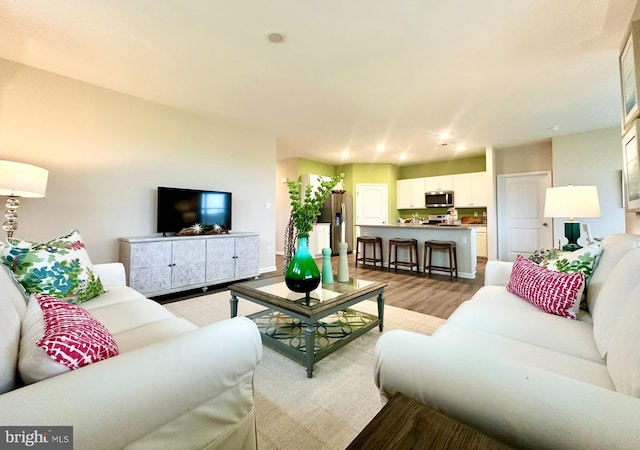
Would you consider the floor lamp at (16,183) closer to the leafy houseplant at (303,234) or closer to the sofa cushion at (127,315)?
the sofa cushion at (127,315)

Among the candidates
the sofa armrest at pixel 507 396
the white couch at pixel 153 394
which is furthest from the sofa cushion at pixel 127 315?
the sofa armrest at pixel 507 396

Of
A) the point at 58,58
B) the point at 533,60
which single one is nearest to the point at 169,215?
the point at 58,58

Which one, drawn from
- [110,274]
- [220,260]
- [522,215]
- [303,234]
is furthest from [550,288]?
[522,215]

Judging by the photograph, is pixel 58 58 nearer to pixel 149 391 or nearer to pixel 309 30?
pixel 309 30

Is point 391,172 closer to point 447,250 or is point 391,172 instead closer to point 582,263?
point 447,250

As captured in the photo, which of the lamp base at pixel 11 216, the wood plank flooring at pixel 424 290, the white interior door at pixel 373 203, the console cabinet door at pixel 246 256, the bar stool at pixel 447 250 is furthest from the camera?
the white interior door at pixel 373 203

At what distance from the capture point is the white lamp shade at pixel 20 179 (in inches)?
88.6

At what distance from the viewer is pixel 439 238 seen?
4.88 meters

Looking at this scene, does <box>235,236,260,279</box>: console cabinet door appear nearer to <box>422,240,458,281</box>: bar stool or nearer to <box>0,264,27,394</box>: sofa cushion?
<box>422,240,458,281</box>: bar stool

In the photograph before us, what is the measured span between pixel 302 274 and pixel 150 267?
2.33 m

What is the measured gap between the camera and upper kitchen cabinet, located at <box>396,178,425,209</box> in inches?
→ 298

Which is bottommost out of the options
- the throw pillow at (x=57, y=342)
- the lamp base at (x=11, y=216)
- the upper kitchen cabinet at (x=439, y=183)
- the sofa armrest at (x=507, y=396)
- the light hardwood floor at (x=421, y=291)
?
the light hardwood floor at (x=421, y=291)

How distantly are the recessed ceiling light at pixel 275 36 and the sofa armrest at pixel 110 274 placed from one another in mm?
2346

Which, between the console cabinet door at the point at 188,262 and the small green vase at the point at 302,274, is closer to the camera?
the small green vase at the point at 302,274
